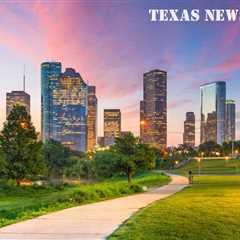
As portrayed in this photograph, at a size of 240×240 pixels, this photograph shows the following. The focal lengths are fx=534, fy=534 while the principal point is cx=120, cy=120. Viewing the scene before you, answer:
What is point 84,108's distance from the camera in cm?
6569

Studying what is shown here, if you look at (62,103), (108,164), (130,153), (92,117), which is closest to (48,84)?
(62,103)

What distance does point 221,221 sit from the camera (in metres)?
11.5

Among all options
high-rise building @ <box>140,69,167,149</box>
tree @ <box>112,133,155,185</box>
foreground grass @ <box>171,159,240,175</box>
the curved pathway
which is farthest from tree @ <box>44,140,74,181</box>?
the curved pathway

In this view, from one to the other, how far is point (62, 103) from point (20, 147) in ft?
66.5

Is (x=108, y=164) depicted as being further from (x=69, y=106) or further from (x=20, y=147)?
(x=69, y=106)

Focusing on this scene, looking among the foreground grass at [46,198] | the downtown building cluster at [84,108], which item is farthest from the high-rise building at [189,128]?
the foreground grass at [46,198]

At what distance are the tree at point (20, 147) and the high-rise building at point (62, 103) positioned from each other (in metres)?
12.0

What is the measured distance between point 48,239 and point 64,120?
49707 millimetres

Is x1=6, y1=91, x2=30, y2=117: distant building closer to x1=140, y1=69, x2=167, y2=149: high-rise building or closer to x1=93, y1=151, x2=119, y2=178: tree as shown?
x1=93, y1=151, x2=119, y2=178: tree

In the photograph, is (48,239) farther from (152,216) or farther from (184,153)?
(184,153)

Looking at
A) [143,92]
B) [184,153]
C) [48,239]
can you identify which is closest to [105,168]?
[143,92]

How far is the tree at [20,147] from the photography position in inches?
1315

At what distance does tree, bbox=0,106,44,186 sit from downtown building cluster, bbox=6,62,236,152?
8.63 feet

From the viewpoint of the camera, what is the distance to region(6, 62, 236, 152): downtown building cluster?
1750 inches
